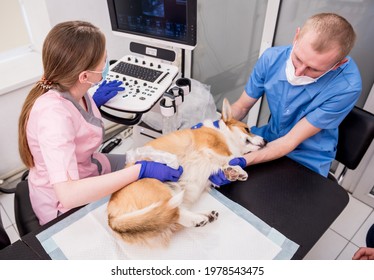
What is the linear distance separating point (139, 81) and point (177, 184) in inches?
35.0

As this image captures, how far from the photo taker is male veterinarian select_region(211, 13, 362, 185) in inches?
46.0

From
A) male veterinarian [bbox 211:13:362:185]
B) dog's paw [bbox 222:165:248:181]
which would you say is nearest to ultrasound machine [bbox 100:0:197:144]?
male veterinarian [bbox 211:13:362:185]

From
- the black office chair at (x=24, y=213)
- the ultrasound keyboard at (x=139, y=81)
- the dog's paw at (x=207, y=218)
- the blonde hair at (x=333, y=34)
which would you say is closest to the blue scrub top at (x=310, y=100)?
the blonde hair at (x=333, y=34)

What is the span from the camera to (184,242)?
1014mm

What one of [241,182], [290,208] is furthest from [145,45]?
[290,208]

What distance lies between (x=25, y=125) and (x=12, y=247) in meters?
0.48

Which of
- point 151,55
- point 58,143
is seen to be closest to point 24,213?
point 58,143

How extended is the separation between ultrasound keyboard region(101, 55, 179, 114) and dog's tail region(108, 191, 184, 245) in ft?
2.45

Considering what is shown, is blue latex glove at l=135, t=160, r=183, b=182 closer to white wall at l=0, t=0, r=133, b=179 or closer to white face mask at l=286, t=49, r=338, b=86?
white face mask at l=286, t=49, r=338, b=86

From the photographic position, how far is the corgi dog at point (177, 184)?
1.01 m

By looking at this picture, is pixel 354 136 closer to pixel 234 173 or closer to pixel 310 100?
pixel 310 100

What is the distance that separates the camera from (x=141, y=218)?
3.29 feet

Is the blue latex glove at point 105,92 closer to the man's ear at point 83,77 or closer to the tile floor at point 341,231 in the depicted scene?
the man's ear at point 83,77

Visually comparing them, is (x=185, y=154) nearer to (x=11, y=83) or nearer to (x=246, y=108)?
(x=246, y=108)
